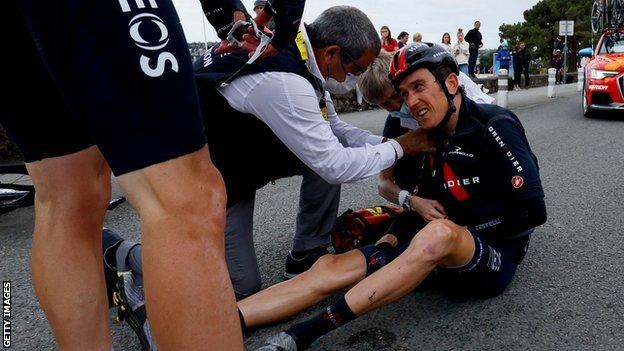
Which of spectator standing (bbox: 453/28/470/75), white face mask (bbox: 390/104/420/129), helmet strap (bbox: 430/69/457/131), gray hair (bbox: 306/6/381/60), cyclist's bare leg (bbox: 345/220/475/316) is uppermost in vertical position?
gray hair (bbox: 306/6/381/60)

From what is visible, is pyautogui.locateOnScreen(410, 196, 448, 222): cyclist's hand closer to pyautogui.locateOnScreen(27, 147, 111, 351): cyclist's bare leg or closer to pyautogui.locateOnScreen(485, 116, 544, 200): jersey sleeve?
pyautogui.locateOnScreen(485, 116, 544, 200): jersey sleeve

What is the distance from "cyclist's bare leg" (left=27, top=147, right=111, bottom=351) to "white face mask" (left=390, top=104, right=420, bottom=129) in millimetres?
A: 1682

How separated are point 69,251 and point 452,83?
5.81 ft

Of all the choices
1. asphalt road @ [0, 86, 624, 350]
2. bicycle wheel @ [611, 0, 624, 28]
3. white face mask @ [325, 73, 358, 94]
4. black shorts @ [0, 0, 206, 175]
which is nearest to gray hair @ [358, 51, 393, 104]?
white face mask @ [325, 73, 358, 94]

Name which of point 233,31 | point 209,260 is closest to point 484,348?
point 209,260

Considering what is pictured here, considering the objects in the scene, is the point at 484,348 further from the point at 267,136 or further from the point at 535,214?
the point at 267,136

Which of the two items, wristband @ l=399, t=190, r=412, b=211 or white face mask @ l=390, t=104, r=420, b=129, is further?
white face mask @ l=390, t=104, r=420, b=129

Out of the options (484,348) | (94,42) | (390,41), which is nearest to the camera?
(94,42)

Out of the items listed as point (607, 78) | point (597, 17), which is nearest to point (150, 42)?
point (607, 78)

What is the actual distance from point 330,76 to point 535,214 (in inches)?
46.0

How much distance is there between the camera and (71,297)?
4.49ft

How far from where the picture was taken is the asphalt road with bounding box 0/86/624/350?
196cm

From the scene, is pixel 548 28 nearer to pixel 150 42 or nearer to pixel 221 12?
pixel 221 12

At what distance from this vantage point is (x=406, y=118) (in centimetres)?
274
